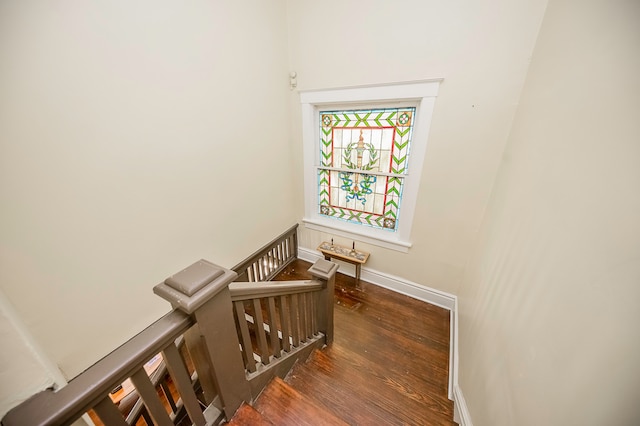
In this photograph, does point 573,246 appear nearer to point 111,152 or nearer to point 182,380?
point 182,380

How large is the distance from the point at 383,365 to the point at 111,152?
7.51 ft

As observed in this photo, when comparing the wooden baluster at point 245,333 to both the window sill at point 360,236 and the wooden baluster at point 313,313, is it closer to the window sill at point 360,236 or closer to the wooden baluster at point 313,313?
the wooden baluster at point 313,313

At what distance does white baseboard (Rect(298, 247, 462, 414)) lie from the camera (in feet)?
5.37

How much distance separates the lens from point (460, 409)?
1.30 m

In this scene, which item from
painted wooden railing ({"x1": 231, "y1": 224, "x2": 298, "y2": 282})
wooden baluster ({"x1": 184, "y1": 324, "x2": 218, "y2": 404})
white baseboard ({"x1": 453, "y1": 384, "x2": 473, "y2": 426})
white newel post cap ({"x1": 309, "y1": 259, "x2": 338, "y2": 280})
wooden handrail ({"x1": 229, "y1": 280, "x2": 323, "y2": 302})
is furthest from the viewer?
painted wooden railing ({"x1": 231, "y1": 224, "x2": 298, "y2": 282})

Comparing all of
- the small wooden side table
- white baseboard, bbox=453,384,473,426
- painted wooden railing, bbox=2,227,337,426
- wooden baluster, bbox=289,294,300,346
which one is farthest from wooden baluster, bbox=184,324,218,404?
the small wooden side table

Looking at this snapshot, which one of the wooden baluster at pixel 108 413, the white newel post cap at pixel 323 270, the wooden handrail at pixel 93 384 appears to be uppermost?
the wooden handrail at pixel 93 384

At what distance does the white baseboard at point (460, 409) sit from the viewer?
120cm

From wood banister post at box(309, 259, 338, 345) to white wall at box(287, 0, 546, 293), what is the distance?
1.11m

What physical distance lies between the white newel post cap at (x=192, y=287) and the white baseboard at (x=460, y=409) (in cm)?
154

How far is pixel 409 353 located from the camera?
1.80m

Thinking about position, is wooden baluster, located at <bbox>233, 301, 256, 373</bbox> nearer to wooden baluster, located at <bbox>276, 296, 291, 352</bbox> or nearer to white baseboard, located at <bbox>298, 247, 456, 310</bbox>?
wooden baluster, located at <bbox>276, 296, 291, 352</bbox>

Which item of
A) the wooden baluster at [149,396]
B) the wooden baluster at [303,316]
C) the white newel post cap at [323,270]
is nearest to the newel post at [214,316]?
the wooden baluster at [149,396]

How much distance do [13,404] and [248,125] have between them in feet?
6.05
